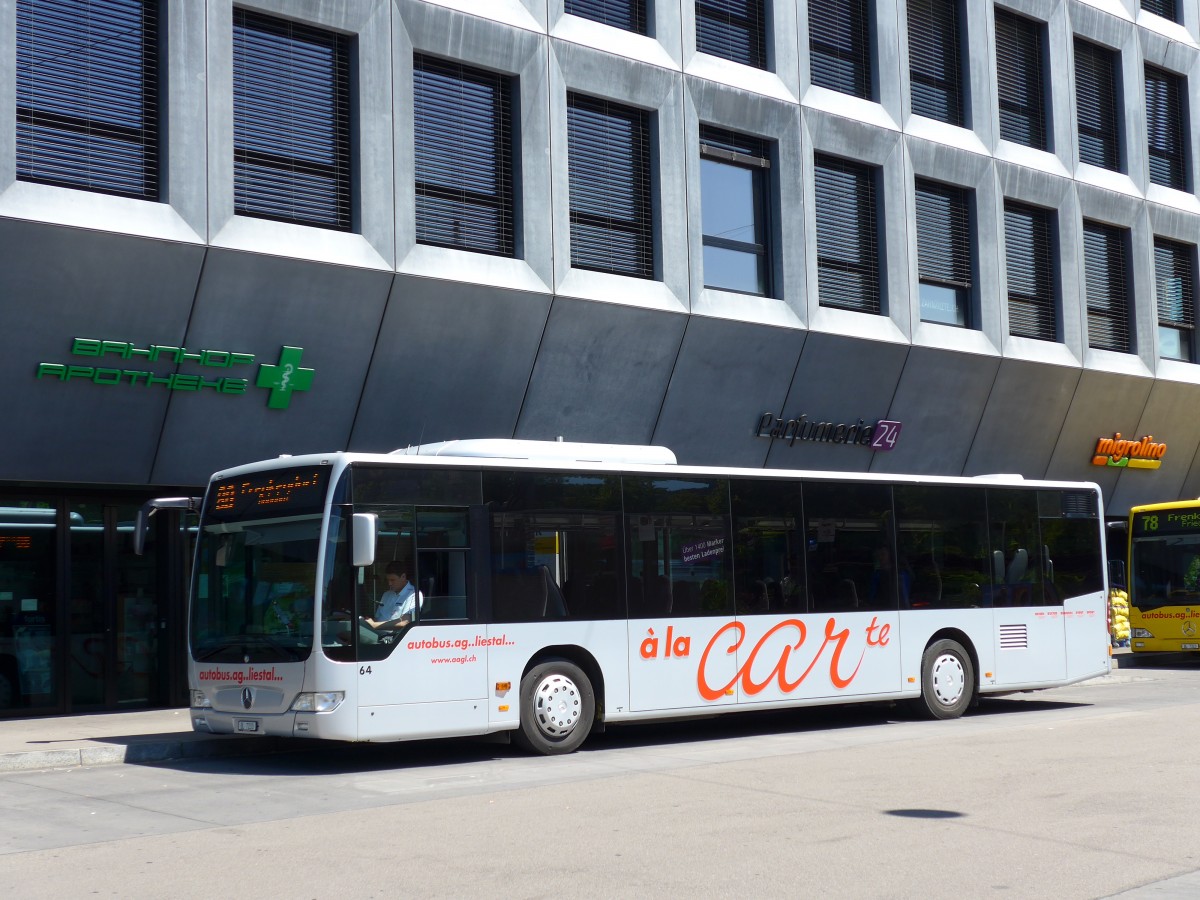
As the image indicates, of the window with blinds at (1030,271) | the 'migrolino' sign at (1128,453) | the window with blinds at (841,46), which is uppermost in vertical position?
the window with blinds at (841,46)

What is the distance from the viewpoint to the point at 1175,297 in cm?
2936

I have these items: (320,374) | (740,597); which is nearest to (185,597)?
(320,374)

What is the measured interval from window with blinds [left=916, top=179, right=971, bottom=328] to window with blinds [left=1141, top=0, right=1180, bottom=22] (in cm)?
874

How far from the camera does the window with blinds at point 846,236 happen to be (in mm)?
22500

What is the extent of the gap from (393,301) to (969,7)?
13.4 meters

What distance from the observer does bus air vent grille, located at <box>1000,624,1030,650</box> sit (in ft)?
55.6

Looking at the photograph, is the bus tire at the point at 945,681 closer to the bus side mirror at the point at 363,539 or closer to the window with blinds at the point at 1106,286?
the bus side mirror at the point at 363,539

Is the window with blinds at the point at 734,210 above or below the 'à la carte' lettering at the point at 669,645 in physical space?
above

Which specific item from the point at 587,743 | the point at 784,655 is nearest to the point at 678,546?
the point at 784,655

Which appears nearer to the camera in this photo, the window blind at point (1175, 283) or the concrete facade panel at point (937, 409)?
the concrete facade panel at point (937, 409)

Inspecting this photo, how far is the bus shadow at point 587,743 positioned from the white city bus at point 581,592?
19.1 inches

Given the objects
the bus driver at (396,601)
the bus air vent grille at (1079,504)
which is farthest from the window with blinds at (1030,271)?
the bus driver at (396,601)

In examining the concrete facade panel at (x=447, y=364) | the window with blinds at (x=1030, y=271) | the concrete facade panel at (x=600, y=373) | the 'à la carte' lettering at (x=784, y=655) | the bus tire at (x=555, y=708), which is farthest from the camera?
the window with blinds at (x=1030, y=271)

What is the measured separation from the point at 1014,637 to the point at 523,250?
7.78 metres
